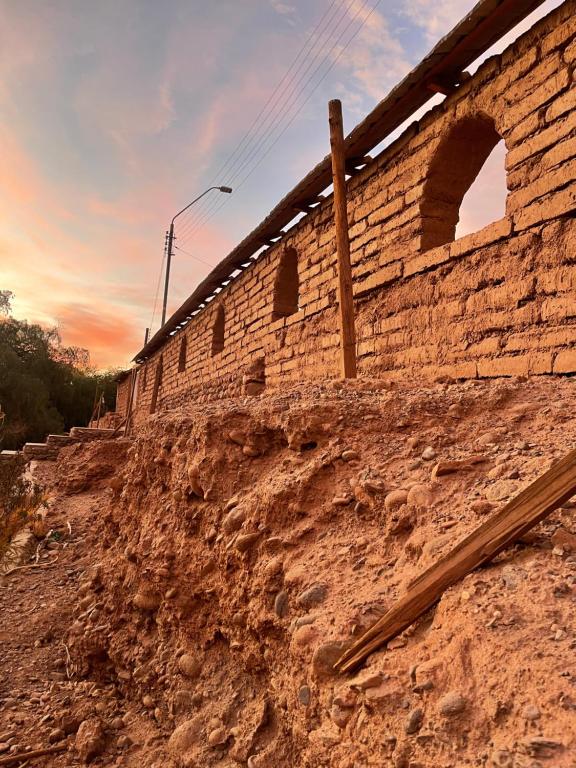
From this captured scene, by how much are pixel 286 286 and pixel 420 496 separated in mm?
5831

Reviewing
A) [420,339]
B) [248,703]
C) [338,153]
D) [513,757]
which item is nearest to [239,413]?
[248,703]

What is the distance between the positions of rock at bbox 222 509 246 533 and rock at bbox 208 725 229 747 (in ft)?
2.71

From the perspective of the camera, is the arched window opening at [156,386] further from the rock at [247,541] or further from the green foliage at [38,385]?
the rock at [247,541]

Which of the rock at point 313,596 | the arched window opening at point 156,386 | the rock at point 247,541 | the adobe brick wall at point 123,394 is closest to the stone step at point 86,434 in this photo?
the arched window opening at point 156,386

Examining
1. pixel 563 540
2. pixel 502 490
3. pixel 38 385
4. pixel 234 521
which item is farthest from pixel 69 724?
pixel 38 385

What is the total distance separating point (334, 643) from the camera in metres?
1.62

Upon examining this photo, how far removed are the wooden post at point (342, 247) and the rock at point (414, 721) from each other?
134 inches

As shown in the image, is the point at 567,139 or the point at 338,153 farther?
the point at 338,153

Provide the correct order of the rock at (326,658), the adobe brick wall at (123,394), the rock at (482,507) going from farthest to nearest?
the adobe brick wall at (123,394), the rock at (482,507), the rock at (326,658)

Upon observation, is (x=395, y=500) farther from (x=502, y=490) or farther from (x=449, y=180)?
(x=449, y=180)

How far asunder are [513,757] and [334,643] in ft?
2.14

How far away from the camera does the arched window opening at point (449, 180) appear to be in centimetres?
446

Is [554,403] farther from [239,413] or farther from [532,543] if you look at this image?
[239,413]

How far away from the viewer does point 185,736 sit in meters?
2.20
